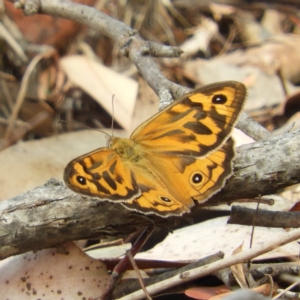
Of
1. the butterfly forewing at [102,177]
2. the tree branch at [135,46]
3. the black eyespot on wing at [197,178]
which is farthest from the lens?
the tree branch at [135,46]

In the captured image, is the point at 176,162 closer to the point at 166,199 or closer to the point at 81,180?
the point at 166,199

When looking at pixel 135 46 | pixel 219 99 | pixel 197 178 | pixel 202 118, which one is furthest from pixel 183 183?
pixel 135 46

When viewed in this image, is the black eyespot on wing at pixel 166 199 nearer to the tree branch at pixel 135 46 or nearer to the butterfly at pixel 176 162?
the butterfly at pixel 176 162

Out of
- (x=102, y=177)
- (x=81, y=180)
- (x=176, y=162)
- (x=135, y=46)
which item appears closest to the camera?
(x=81, y=180)

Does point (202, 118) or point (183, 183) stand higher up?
point (202, 118)

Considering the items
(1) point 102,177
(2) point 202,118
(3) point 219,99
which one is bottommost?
(1) point 102,177

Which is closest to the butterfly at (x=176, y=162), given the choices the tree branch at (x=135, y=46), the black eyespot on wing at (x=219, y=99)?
the black eyespot on wing at (x=219, y=99)

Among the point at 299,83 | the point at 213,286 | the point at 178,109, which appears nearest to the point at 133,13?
the point at 299,83

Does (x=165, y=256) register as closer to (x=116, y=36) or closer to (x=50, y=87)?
(x=116, y=36)
